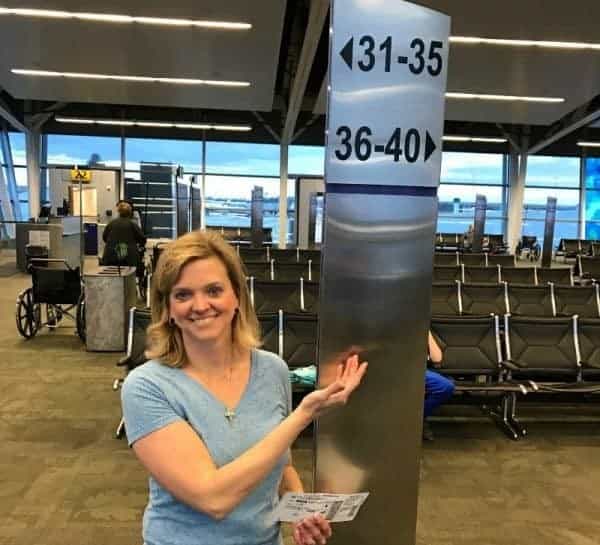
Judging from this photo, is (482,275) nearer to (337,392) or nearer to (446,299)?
(446,299)

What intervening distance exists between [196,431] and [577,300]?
570 cm

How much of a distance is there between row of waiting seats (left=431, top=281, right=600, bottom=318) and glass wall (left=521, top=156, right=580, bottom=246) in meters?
14.7

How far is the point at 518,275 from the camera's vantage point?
24.4 ft

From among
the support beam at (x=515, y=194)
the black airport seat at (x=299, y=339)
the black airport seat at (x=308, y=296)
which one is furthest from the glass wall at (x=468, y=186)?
the black airport seat at (x=299, y=339)

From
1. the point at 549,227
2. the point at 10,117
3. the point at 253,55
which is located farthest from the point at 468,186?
the point at 10,117

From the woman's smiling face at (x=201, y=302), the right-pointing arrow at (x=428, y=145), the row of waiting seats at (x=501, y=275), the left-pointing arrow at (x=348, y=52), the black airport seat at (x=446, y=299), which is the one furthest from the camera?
the row of waiting seats at (x=501, y=275)

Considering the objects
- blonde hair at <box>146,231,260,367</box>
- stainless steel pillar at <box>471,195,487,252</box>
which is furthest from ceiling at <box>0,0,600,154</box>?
blonde hair at <box>146,231,260,367</box>

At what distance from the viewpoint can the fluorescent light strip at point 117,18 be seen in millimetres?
7477

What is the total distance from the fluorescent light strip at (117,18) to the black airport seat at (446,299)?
4584 millimetres

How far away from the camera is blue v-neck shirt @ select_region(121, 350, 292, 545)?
3.47 ft

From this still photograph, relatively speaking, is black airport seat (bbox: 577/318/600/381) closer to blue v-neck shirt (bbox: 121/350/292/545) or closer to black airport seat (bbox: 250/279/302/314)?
black airport seat (bbox: 250/279/302/314)

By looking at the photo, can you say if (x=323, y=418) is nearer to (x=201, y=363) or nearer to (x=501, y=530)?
(x=201, y=363)

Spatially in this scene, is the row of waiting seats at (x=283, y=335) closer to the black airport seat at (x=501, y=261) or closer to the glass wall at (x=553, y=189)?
the black airport seat at (x=501, y=261)

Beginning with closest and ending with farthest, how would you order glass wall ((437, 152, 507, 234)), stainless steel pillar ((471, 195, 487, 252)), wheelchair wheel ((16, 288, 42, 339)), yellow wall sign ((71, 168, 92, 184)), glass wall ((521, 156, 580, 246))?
wheelchair wheel ((16, 288, 42, 339)), yellow wall sign ((71, 168, 92, 184)), stainless steel pillar ((471, 195, 487, 252)), glass wall ((437, 152, 507, 234)), glass wall ((521, 156, 580, 246))
